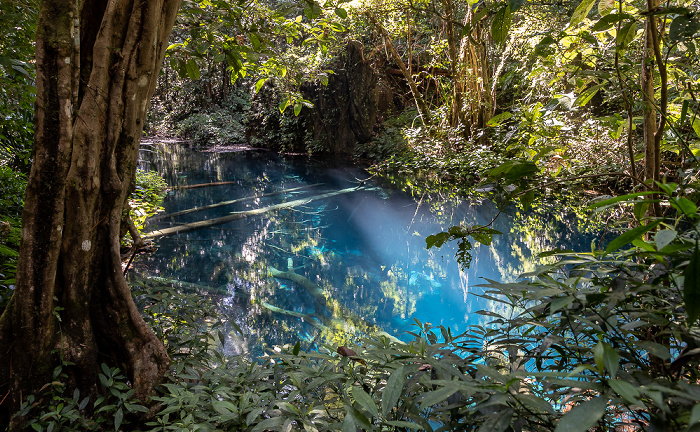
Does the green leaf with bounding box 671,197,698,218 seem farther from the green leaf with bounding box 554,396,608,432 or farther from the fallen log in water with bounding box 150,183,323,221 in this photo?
the fallen log in water with bounding box 150,183,323,221

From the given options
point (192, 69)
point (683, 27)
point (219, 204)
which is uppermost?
point (192, 69)

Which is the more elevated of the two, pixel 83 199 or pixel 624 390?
pixel 83 199

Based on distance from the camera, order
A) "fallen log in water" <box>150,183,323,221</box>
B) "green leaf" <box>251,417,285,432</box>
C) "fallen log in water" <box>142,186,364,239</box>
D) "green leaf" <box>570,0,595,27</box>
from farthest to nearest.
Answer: "fallen log in water" <box>150,183,323,221</box> → "fallen log in water" <box>142,186,364,239</box> → "green leaf" <box>570,0,595,27</box> → "green leaf" <box>251,417,285,432</box>

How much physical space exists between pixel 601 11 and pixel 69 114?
1718mm

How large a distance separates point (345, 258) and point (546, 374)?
3839mm

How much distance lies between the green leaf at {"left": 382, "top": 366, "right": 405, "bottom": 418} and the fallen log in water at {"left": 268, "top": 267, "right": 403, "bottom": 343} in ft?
6.06

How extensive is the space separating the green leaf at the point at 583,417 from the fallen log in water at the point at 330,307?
208 centimetres

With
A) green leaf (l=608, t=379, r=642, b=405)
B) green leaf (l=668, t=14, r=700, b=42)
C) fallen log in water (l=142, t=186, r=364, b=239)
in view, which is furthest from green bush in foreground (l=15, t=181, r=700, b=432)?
fallen log in water (l=142, t=186, r=364, b=239)

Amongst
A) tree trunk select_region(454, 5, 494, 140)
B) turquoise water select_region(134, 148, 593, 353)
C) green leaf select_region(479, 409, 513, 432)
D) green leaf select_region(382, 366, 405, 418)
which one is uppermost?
tree trunk select_region(454, 5, 494, 140)

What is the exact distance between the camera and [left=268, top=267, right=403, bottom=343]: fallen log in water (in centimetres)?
294

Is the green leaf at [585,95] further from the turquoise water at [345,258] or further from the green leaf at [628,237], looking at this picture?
the turquoise water at [345,258]

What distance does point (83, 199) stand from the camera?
1.39 meters

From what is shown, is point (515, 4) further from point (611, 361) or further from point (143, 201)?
point (143, 201)

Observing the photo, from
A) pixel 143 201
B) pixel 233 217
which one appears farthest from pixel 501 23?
pixel 233 217
